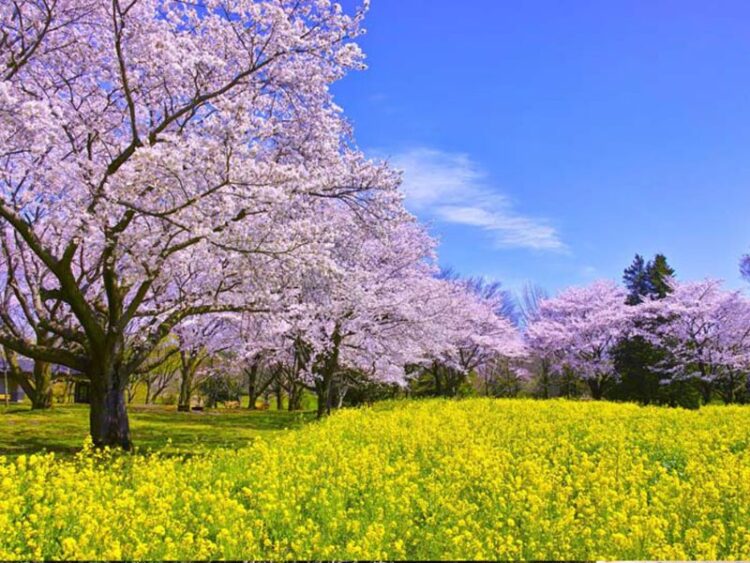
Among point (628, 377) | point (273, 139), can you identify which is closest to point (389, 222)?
point (273, 139)

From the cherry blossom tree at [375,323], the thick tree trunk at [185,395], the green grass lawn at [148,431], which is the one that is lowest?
the green grass lawn at [148,431]

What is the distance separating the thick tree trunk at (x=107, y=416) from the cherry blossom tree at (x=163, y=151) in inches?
1.1

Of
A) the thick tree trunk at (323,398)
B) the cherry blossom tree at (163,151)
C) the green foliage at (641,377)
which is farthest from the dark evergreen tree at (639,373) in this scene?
the cherry blossom tree at (163,151)

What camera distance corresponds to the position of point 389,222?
13.2 meters

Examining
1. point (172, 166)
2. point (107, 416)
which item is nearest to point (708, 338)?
point (107, 416)

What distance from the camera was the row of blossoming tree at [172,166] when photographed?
11.2 m

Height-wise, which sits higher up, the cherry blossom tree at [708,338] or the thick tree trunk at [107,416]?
the cherry blossom tree at [708,338]

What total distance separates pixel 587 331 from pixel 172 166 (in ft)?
109

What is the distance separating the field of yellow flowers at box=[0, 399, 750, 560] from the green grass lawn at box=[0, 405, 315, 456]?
590cm

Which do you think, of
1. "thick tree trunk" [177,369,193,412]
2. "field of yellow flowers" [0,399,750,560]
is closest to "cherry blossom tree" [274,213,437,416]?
"thick tree trunk" [177,369,193,412]

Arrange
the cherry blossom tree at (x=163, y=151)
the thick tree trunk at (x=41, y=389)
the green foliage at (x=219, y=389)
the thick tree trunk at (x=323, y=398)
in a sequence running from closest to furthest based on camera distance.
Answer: the cherry blossom tree at (x=163, y=151)
the thick tree trunk at (x=323, y=398)
the thick tree trunk at (x=41, y=389)
the green foliage at (x=219, y=389)

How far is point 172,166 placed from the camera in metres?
10.6

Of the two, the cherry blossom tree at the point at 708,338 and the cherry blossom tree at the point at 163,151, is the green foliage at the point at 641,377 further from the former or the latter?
the cherry blossom tree at the point at 163,151

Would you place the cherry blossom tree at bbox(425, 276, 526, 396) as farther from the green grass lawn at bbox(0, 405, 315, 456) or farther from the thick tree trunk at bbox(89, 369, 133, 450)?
the thick tree trunk at bbox(89, 369, 133, 450)
